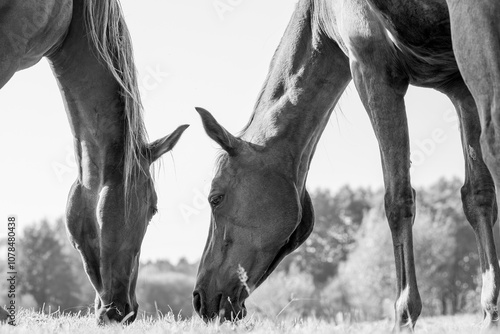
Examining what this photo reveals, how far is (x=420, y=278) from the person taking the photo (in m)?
46.8

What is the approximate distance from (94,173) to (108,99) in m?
0.72

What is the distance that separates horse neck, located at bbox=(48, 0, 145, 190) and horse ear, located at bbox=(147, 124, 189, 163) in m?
0.22

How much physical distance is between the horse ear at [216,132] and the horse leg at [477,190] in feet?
6.59

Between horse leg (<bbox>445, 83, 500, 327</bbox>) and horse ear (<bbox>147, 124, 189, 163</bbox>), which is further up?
horse ear (<bbox>147, 124, 189, 163</bbox>)

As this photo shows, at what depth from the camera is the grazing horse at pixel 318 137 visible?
4602 mm

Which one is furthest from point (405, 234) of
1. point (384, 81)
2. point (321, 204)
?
point (321, 204)

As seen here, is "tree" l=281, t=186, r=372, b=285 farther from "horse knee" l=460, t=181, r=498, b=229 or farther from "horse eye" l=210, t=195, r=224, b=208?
"horse knee" l=460, t=181, r=498, b=229

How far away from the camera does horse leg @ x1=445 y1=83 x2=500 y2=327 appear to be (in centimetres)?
508

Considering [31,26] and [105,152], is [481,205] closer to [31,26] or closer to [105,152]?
[105,152]

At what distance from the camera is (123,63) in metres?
6.39

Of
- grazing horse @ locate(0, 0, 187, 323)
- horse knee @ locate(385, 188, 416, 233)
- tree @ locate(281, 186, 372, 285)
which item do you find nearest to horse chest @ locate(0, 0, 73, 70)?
grazing horse @ locate(0, 0, 187, 323)

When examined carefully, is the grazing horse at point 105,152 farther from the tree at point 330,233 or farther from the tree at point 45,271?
the tree at point 330,233

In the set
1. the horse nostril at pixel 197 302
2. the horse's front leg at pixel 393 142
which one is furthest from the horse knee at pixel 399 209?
the horse nostril at pixel 197 302

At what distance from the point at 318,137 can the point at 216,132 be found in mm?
1066
